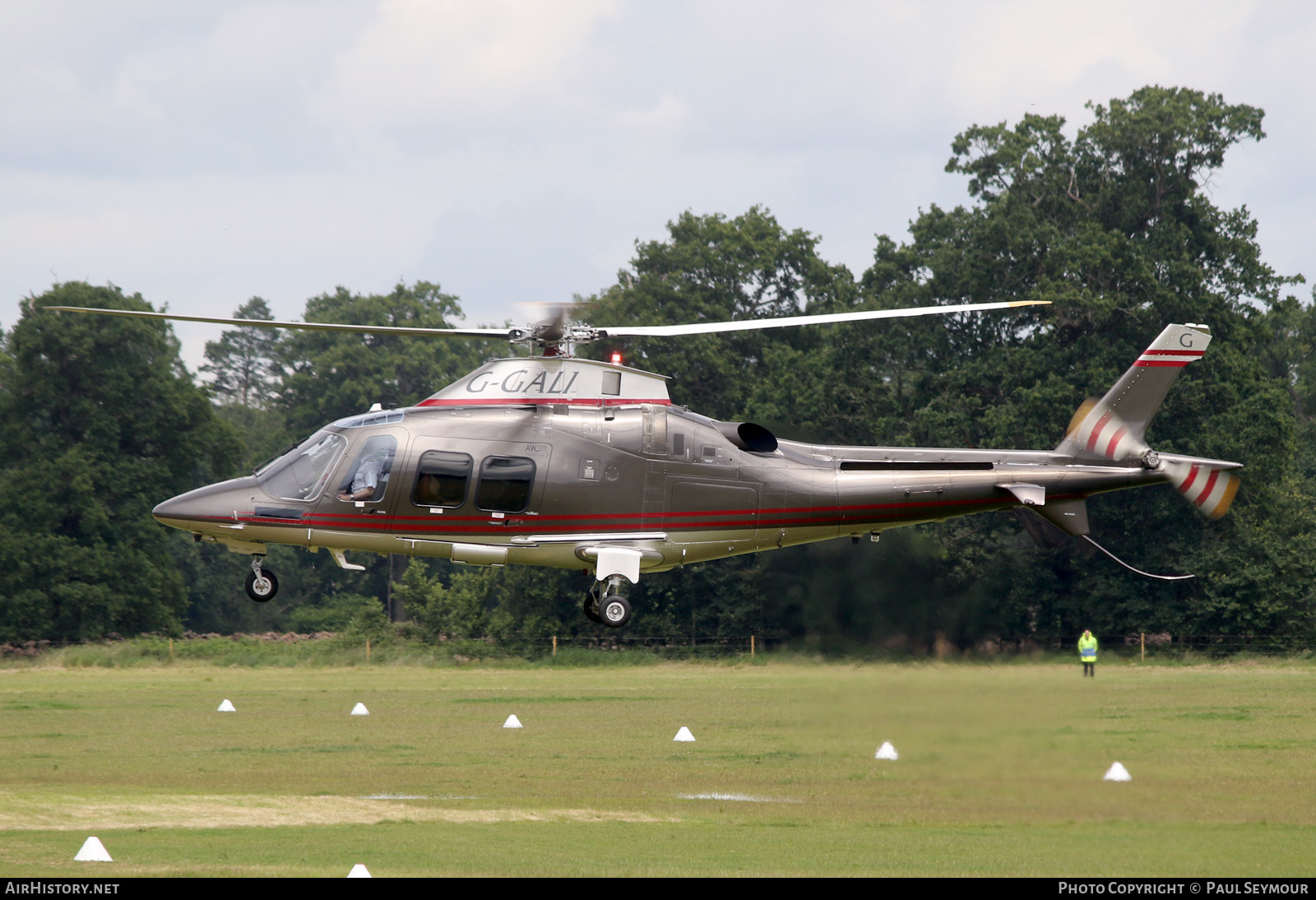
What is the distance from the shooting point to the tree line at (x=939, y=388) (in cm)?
6100

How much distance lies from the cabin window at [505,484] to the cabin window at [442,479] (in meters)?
0.25

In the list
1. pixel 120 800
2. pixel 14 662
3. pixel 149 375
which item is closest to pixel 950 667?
pixel 120 800

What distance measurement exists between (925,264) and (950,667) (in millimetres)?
49484

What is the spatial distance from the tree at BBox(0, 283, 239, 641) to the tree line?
0.13m

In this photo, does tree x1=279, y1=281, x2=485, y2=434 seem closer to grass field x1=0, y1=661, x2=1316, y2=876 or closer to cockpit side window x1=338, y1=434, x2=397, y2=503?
grass field x1=0, y1=661, x2=1316, y2=876

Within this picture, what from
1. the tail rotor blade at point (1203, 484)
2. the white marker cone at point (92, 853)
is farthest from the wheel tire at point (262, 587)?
the tail rotor blade at point (1203, 484)

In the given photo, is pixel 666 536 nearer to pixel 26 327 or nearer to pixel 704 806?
pixel 704 806

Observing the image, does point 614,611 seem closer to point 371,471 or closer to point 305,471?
point 371,471

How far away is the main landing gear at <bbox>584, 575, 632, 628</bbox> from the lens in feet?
70.7

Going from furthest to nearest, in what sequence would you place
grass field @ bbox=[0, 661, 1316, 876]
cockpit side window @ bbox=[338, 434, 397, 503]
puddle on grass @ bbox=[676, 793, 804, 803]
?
1. puddle on grass @ bbox=[676, 793, 804, 803]
2. cockpit side window @ bbox=[338, 434, 397, 503]
3. grass field @ bbox=[0, 661, 1316, 876]

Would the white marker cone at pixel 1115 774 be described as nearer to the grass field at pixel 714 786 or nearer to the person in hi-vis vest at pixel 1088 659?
the grass field at pixel 714 786

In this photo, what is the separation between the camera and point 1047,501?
2297 cm

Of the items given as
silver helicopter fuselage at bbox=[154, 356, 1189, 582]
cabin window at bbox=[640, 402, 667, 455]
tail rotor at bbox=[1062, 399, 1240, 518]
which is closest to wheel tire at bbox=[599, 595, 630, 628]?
silver helicopter fuselage at bbox=[154, 356, 1189, 582]
